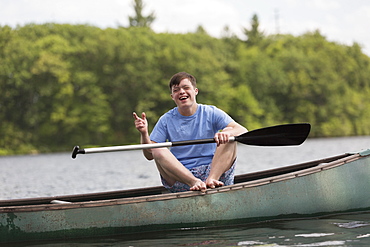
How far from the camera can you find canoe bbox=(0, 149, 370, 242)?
5.62m

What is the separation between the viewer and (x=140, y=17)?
56.0 meters

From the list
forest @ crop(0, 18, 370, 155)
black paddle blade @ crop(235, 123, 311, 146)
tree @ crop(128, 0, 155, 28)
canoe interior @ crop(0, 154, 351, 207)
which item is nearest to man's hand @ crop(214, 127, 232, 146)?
black paddle blade @ crop(235, 123, 311, 146)

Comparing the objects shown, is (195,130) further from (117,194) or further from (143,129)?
(117,194)

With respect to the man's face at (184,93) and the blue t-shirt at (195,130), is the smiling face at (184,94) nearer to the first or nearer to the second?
the man's face at (184,93)

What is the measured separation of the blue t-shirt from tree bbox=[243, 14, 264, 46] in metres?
55.5

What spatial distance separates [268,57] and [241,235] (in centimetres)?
4959

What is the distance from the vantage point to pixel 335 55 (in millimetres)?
54562

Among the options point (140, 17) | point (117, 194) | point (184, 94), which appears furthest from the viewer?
point (140, 17)

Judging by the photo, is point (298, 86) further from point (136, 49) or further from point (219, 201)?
point (219, 201)

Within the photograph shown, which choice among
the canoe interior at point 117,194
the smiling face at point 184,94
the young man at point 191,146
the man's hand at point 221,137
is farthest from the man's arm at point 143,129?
the canoe interior at point 117,194

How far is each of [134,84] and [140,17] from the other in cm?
1501

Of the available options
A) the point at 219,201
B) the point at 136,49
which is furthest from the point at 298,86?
the point at 219,201

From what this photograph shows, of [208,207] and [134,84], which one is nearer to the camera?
[208,207]

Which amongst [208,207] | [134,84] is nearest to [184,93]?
[208,207]
